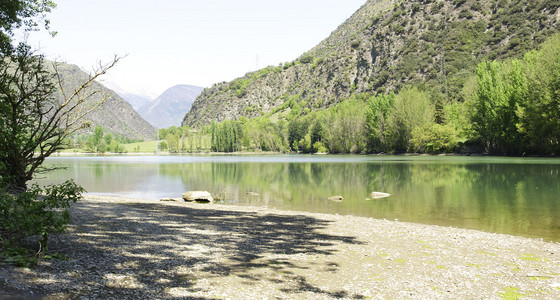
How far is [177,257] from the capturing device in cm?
1038

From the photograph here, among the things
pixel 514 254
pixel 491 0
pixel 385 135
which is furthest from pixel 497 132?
pixel 491 0

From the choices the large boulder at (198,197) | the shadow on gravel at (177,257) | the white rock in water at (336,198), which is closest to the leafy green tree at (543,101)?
the white rock in water at (336,198)

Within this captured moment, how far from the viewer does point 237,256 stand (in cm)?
1112

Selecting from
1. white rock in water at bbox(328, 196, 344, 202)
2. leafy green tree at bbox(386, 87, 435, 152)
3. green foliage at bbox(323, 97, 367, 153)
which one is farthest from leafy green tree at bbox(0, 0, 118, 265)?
green foliage at bbox(323, 97, 367, 153)

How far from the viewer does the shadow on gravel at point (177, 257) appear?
7828 mm

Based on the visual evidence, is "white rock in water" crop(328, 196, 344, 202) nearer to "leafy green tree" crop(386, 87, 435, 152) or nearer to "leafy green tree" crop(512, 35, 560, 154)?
"leafy green tree" crop(512, 35, 560, 154)

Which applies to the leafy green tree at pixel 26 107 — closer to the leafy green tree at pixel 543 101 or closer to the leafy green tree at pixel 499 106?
the leafy green tree at pixel 543 101

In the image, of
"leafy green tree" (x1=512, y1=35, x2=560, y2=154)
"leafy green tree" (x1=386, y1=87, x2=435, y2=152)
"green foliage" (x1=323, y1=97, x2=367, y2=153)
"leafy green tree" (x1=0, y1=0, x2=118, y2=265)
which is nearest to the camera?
"leafy green tree" (x1=0, y1=0, x2=118, y2=265)

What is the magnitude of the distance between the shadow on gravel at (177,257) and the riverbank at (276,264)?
26 mm

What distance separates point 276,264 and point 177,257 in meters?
2.77

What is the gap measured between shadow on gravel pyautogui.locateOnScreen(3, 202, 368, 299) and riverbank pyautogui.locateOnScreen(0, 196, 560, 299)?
3 centimetres

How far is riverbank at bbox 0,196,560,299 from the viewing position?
25.9 feet

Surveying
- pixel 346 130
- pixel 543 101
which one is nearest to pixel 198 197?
pixel 543 101

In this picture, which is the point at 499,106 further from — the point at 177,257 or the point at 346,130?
the point at 177,257
